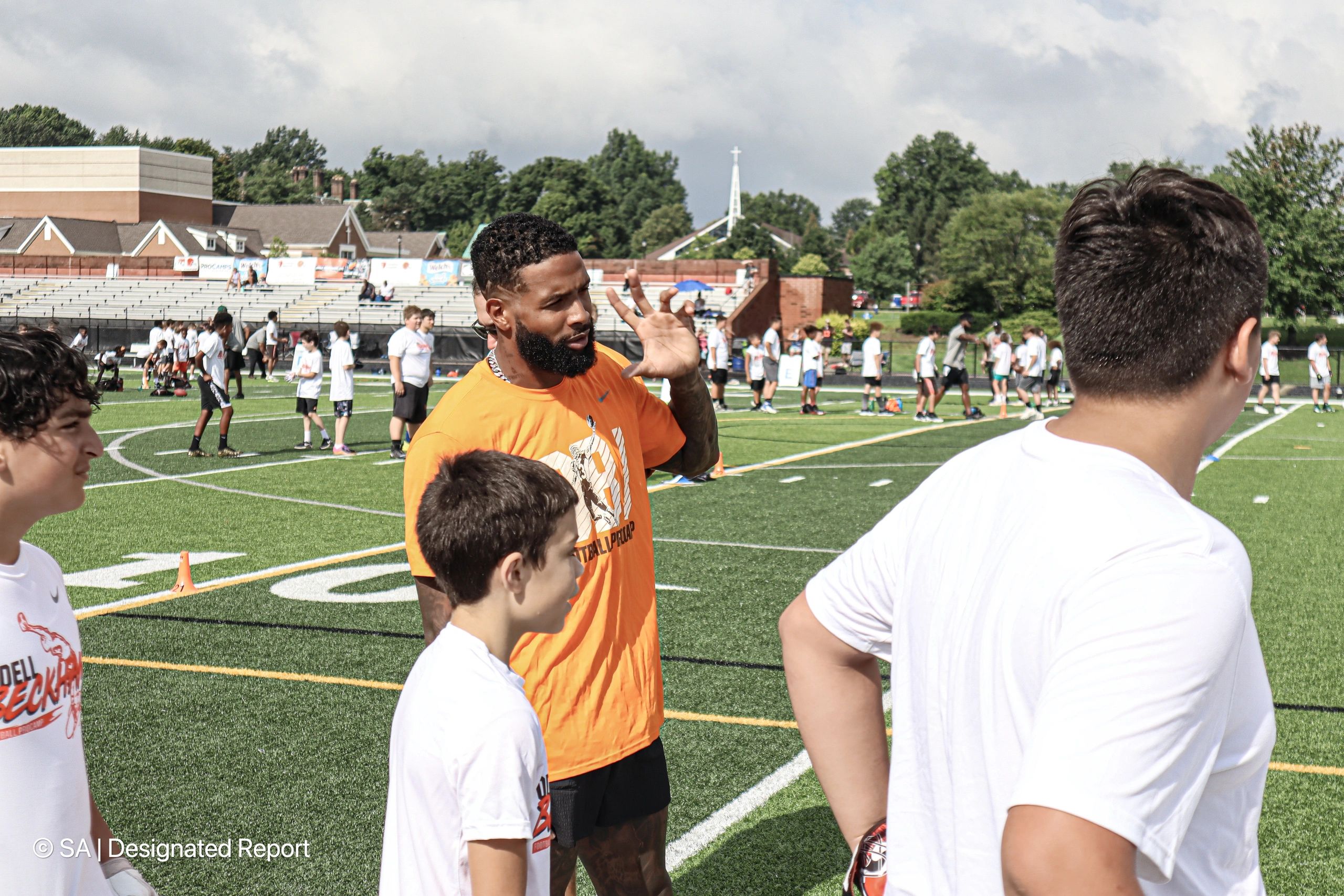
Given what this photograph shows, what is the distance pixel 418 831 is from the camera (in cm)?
220

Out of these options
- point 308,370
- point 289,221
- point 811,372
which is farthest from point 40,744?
point 289,221

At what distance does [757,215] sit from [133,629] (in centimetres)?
15615

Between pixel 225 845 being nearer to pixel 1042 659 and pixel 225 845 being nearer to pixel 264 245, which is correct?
pixel 1042 659

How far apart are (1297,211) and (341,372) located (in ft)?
186

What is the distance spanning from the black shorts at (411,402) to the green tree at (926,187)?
10415 cm

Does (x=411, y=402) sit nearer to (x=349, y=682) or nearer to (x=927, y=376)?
(x=349, y=682)

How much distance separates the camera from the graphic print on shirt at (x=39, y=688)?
84.6 inches

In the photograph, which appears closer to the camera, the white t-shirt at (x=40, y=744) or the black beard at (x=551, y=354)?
the white t-shirt at (x=40, y=744)

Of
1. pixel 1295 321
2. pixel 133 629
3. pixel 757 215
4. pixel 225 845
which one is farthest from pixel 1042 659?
→ pixel 757 215

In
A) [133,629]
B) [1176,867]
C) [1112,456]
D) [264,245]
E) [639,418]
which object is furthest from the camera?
[264,245]

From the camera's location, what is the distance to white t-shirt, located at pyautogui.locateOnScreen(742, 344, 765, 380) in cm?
2762

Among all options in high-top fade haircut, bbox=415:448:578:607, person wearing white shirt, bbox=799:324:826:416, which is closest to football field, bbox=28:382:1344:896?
high-top fade haircut, bbox=415:448:578:607

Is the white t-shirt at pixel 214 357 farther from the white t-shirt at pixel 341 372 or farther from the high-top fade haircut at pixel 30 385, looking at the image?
the high-top fade haircut at pixel 30 385

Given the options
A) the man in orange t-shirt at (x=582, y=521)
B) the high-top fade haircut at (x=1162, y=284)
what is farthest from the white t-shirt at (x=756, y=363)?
the high-top fade haircut at (x=1162, y=284)
